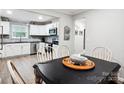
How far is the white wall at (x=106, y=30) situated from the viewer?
4.92 feet

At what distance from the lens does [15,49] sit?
2887 mm

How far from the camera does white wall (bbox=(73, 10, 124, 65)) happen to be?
4.92 ft

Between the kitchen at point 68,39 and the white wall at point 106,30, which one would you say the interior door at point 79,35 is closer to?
the kitchen at point 68,39

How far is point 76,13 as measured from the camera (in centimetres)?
194

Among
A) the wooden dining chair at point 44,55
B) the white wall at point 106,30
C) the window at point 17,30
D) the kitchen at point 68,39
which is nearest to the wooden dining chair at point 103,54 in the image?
the kitchen at point 68,39

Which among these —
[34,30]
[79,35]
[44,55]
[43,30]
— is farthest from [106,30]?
[34,30]

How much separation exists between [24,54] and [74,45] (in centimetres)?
192

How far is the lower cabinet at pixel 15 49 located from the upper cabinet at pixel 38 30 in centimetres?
82

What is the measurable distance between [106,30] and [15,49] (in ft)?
8.76

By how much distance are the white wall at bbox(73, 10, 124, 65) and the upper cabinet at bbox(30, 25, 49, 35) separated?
2.21 meters

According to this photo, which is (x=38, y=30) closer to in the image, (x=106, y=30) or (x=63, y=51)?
(x=63, y=51)
